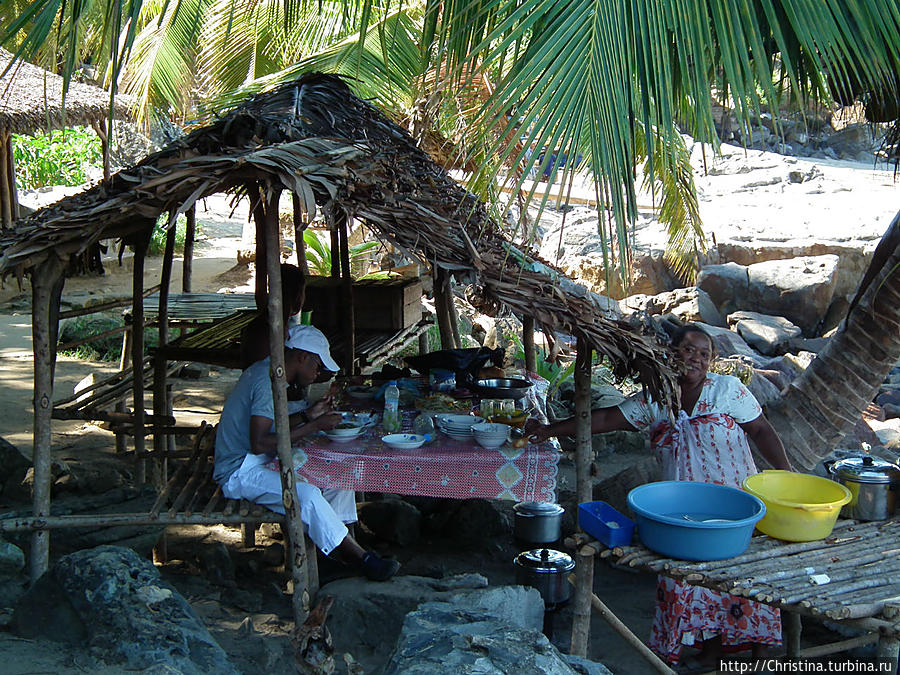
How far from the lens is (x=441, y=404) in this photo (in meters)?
4.68

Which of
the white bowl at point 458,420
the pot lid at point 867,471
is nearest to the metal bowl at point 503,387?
the white bowl at point 458,420

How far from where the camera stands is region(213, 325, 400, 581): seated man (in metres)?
3.93

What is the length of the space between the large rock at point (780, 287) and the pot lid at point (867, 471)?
1185cm

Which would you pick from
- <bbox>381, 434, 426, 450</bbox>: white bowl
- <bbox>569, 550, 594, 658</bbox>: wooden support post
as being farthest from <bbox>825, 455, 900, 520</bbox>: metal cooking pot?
<bbox>381, 434, 426, 450</bbox>: white bowl

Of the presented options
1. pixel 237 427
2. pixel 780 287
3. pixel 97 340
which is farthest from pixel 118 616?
pixel 780 287

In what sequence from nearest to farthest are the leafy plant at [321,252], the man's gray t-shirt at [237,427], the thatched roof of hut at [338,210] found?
the thatched roof of hut at [338,210] < the man's gray t-shirt at [237,427] < the leafy plant at [321,252]

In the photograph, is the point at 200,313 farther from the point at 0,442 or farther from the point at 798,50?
the point at 798,50

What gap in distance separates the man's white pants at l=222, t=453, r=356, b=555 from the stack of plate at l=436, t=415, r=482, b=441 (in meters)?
0.70

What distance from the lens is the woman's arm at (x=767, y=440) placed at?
12.7 feet

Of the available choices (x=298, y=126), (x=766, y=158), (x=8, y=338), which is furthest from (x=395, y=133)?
(x=766, y=158)

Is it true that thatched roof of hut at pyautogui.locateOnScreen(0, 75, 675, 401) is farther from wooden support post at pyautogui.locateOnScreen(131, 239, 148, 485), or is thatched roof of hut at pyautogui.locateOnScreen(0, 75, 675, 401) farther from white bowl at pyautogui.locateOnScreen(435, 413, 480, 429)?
wooden support post at pyautogui.locateOnScreen(131, 239, 148, 485)

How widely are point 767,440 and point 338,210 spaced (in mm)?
2328

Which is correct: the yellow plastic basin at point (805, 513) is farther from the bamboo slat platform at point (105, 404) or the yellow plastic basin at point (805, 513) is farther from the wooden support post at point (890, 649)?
the bamboo slat platform at point (105, 404)

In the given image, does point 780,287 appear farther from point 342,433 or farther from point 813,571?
point 813,571
